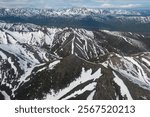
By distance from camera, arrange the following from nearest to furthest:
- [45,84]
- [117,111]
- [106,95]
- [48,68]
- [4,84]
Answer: [117,111] < [106,95] < [45,84] < [48,68] < [4,84]

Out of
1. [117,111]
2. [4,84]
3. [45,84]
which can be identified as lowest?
[4,84]

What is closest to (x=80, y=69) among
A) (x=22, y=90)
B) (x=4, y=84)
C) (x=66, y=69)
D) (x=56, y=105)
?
(x=66, y=69)

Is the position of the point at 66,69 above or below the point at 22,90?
above

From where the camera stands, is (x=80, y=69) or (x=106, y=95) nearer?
(x=106, y=95)

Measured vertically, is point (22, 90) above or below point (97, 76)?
below

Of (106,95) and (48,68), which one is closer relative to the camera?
(106,95)

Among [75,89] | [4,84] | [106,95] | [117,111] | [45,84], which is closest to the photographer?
[117,111]

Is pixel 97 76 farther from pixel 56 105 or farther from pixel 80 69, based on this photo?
pixel 56 105

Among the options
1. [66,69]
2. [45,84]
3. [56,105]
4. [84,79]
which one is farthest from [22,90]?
[56,105]

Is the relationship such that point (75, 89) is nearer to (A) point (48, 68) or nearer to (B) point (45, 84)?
(B) point (45, 84)
